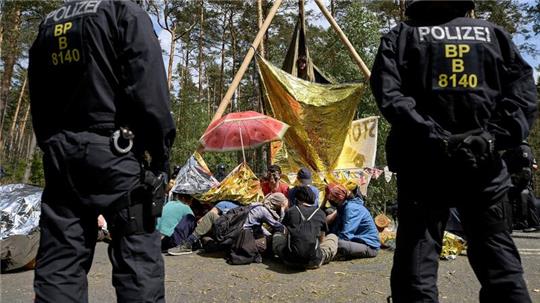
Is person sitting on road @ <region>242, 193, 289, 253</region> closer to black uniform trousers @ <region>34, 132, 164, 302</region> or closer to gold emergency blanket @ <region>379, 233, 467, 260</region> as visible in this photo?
gold emergency blanket @ <region>379, 233, 467, 260</region>

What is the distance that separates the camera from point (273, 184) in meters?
7.31

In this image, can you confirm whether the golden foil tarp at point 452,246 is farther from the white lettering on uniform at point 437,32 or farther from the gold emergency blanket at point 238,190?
the white lettering on uniform at point 437,32

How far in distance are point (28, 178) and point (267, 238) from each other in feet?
41.9

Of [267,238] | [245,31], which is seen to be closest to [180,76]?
[245,31]

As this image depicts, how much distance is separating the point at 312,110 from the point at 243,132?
142cm

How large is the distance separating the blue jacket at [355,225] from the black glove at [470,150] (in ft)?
11.8

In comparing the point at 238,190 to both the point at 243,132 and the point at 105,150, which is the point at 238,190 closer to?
the point at 243,132

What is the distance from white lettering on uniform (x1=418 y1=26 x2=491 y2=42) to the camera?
90.9 inches

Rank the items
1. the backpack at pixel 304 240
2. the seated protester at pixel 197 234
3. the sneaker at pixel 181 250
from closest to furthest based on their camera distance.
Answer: the backpack at pixel 304 240 → the sneaker at pixel 181 250 → the seated protester at pixel 197 234

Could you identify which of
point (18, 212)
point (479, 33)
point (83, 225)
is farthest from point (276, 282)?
point (18, 212)

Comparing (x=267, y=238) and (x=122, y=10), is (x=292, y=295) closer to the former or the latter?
(x=267, y=238)

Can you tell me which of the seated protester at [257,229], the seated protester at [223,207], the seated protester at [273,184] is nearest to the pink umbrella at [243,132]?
the seated protester at [273,184]

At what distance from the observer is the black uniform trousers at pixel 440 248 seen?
2.13 metres

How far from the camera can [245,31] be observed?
27328 millimetres
